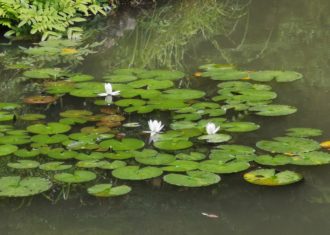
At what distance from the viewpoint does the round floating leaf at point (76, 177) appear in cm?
287

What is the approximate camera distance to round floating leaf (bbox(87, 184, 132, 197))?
2760 mm

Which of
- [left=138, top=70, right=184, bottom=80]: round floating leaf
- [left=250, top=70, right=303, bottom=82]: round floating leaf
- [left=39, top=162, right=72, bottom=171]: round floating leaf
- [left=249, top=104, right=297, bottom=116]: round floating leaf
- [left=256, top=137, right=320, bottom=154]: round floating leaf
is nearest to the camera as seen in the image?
[left=39, top=162, right=72, bottom=171]: round floating leaf

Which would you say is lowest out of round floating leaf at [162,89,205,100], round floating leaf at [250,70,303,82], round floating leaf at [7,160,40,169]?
round floating leaf at [7,160,40,169]

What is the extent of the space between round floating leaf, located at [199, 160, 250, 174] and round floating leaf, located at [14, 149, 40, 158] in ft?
2.47

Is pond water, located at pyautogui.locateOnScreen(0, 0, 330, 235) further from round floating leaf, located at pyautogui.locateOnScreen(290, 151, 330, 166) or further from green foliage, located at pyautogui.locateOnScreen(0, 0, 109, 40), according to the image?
green foliage, located at pyautogui.locateOnScreen(0, 0, 109, 40)

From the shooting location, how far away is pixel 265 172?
2.91 metres

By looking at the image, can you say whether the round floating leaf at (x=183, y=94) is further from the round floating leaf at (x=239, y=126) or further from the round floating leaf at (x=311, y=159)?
the round floating leaf at (x=311, y=159)

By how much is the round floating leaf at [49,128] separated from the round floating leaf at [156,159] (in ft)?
1.82

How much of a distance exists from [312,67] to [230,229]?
2384 mm

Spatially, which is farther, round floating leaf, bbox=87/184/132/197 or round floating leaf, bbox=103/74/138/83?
round floating leaf, bbox=103/74/138/83

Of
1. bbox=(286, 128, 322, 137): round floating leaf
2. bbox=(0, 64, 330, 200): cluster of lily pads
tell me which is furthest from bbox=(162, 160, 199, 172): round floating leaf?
bbox=(286, 128, 322, 137): round floating leaf

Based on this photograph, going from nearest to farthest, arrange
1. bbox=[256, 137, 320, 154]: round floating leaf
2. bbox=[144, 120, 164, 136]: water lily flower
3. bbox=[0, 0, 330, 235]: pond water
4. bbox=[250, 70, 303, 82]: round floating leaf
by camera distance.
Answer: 1. bbox=[0, 0, 330, 235]: pond water
2. bbox=[256, 137, 320, 154]: round floating leaf
3. bbox=[144, 120, 164, 136]: water lily flower
4. bbox=[250, 70, 303, 82]: round floating leaf

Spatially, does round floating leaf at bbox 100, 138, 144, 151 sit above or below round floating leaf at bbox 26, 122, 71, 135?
below

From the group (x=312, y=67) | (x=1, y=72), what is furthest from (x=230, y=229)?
(x=1, y=72)
